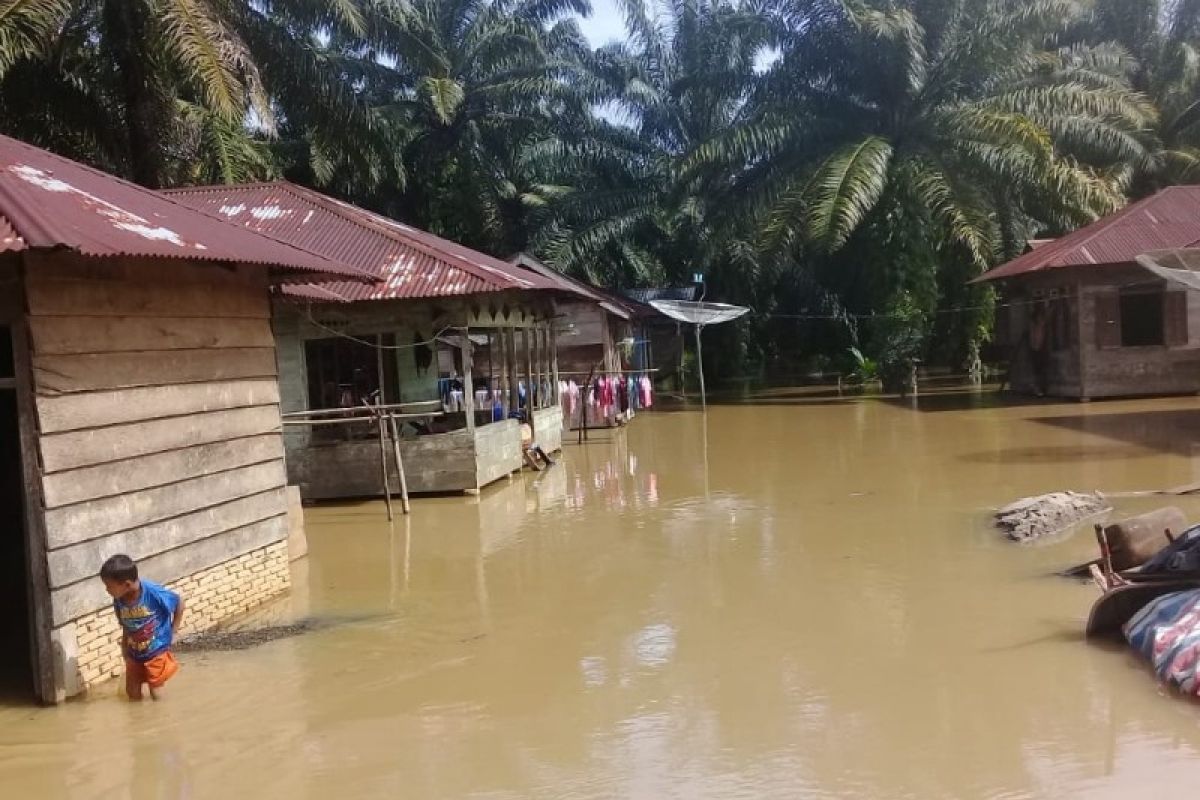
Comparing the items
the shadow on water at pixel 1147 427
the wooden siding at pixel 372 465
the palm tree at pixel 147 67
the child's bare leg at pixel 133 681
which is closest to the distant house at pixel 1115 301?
the shadow on water at pixel 1147 427

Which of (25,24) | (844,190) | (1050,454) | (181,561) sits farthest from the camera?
(844,190)

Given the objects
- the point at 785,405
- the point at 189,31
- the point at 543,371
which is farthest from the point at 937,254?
the point at 189,31

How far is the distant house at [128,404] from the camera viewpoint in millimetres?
6254

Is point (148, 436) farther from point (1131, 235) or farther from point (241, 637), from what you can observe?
point (1131, 235)

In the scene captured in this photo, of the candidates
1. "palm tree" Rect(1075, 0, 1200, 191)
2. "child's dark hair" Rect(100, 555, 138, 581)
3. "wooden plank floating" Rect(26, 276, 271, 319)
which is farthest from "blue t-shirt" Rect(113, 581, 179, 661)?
"palm tree" Rect(1075, 0, 1200, 191)

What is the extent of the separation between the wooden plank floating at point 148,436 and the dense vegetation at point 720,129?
25.1 ft

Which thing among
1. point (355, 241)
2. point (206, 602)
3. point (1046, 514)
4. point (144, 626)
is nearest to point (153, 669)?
point (144, 626)

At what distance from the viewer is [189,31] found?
44.8 feet

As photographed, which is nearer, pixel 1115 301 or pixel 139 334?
pixel 139 334

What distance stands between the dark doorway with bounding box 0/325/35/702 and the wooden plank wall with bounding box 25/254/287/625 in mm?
294

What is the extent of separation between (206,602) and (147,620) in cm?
175

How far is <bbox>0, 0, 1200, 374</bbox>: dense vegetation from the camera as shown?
55.5 feet

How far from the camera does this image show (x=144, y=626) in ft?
20.3

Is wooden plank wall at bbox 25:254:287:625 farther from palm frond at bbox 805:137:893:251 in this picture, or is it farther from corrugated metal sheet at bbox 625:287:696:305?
corrugated metal sheet at bbox 625:287:696:305
